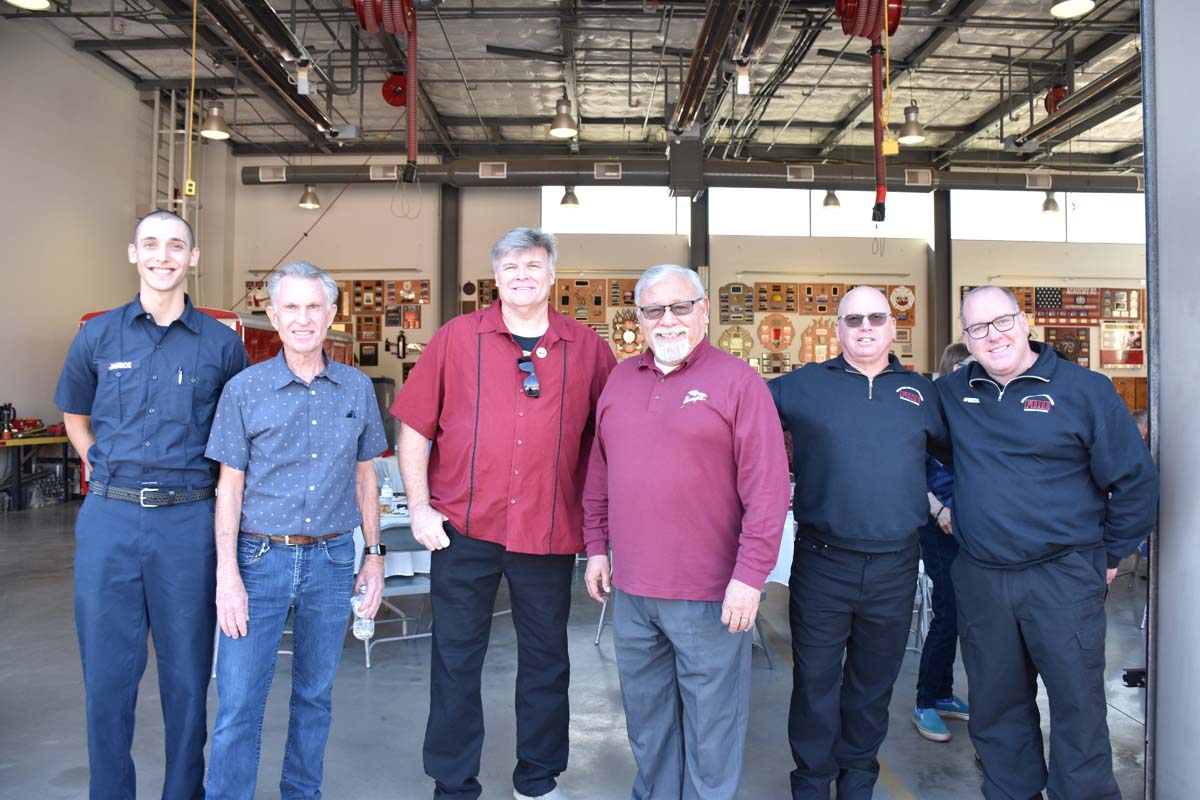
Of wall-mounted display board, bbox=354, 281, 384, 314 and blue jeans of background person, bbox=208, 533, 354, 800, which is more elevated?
wall-mounted display board, bbox=354, 281, 384, 314

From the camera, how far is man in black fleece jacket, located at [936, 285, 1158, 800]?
7.64 feet

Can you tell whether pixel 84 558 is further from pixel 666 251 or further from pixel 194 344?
pixel 666 251

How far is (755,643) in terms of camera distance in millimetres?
4789

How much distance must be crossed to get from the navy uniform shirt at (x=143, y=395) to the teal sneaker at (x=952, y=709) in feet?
10.4

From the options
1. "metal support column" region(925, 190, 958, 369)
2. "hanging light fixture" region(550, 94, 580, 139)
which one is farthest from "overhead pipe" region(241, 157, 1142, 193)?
"hanging light fixture" region(550, 94, 580, 139)

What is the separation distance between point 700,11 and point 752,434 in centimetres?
816

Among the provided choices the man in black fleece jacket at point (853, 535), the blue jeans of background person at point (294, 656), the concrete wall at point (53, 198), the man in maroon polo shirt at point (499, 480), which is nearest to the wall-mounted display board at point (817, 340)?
the concrete wall at point (53, 198)

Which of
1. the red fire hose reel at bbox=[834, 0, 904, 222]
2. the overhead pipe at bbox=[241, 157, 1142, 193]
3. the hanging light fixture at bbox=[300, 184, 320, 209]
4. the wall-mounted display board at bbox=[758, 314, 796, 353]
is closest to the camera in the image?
the red fire hose reel at bbox=[834, 0, 904, 222]

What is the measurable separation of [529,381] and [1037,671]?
5.91 feet

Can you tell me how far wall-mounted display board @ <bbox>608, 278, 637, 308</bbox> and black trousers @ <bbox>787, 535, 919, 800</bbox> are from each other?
11083mm

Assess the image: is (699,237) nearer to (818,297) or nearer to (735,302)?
(735,302)

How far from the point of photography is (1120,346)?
45.8 ft

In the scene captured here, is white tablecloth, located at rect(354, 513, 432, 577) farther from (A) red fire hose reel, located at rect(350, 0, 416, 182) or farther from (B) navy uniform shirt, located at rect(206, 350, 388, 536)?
(A) red fire hose reel, located at rect(350, 0, 416, 182)

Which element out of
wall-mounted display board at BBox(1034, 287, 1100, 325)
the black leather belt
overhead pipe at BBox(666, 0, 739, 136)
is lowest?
the black leather belt
